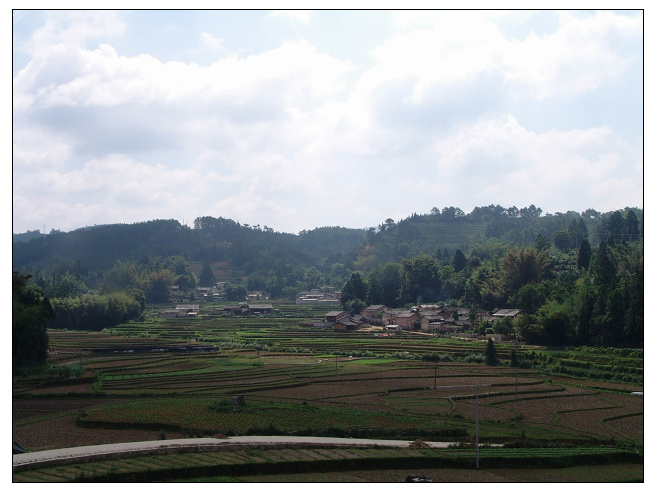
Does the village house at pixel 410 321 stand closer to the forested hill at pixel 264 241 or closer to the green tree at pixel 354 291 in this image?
the green tree at pixel 354 291

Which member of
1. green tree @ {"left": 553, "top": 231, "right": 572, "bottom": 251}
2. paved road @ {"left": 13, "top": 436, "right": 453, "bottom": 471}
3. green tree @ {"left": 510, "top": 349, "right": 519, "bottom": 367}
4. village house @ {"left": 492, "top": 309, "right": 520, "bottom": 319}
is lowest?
green tree @ {"left": 510, "top": 349, "right": 519, "bottom": 367}

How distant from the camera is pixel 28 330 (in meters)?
38.5

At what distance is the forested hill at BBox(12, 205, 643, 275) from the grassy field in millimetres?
68656

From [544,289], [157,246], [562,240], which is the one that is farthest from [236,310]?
[157,246]

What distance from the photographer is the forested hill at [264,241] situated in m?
121

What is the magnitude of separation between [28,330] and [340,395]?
19158mm

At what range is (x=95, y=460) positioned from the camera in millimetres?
20109

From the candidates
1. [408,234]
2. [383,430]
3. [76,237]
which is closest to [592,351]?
[383,430]

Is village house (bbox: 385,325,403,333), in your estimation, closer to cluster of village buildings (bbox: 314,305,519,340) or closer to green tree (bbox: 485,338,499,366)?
cluster of village buildings (bbox: 314,305,519,340)

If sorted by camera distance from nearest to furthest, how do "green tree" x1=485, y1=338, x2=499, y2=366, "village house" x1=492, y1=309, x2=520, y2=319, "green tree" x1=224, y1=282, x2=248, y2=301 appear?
"green tree" x1=485, y1=338, x2=499, y2=366, "village house" x1=492, y1=309, x2=520, y2=319, "green tree" x1=224, y1=282, x2=248, y2=301

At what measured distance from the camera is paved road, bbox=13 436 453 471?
1983 centimetres

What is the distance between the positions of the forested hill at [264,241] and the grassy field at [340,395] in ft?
225

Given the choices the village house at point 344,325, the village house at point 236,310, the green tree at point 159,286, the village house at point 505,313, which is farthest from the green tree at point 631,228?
the green tree at point 159,286

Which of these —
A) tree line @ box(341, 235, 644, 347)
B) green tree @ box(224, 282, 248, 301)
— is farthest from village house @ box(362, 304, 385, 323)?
green tree @ box(224, 282, 248, 301)
